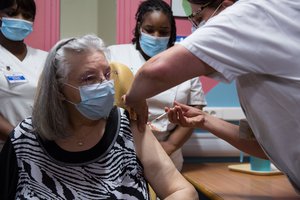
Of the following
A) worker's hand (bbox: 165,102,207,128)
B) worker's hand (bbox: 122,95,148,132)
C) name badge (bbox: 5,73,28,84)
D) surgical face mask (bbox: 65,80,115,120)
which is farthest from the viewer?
name badge (bbox: 5,73,28,84)

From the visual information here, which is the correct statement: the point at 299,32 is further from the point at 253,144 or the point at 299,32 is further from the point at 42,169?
the point at 42,169

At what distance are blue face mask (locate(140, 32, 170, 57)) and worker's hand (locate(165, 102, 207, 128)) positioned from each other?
649 mm

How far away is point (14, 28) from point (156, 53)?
0.89 metres

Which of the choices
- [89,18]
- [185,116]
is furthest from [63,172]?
[89,18]

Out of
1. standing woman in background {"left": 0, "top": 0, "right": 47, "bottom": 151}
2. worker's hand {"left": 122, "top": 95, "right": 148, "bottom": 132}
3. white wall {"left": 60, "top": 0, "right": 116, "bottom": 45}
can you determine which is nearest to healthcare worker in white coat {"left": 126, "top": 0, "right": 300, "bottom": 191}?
worker's hand {"left": 122, "top": 95, "right": 148, "bottom": 132}

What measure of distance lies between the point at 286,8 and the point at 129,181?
0.88 metres

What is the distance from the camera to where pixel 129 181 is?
153 cm

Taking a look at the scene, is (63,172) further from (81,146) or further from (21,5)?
(21,5)

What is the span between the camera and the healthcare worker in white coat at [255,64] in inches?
43.7

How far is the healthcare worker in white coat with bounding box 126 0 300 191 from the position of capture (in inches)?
43.7

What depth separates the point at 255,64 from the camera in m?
1.13

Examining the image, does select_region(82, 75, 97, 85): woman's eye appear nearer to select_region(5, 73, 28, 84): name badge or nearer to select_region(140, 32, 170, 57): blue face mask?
select_region(5, 73, 28, 84): name badge

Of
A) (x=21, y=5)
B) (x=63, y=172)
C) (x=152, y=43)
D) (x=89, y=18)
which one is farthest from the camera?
(x=89, y=18)

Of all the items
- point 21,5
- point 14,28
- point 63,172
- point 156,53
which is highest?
point 21,5
